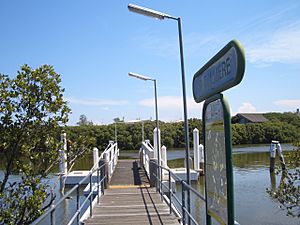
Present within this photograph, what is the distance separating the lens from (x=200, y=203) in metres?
13.1

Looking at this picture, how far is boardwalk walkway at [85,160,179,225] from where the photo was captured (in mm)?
7293

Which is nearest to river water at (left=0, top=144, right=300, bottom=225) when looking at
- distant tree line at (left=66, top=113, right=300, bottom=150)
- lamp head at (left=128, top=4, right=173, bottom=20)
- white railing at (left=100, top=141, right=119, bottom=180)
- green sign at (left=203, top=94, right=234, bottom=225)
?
white railing at (left=100, top=141, right=119, bottom=180)

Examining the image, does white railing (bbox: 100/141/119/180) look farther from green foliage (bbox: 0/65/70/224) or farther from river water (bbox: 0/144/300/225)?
green foliage (bbox: 0/65/70/224)

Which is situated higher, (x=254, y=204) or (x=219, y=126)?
(x=219, y=126)

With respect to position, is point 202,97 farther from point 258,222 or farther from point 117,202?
point 258,222

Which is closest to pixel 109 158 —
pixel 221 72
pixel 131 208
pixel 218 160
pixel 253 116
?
pixel 131 208

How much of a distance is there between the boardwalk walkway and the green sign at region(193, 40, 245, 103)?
4.18 meters

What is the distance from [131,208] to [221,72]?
6.35 m

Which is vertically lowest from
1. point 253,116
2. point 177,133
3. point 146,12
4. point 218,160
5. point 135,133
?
point 218,160

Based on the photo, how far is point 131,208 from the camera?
8617 mm

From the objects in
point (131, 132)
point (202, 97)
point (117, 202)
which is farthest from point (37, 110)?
point (131, 132)

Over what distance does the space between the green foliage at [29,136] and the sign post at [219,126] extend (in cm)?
265

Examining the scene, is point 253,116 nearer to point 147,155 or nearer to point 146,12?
point 147,155

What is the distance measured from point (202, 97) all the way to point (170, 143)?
5014 cm
